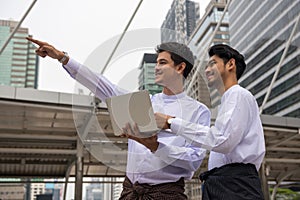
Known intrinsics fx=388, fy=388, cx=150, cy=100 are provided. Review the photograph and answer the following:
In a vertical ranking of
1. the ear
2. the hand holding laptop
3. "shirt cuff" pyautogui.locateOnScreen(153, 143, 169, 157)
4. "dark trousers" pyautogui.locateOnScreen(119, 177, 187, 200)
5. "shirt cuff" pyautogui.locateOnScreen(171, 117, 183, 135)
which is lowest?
"dark trousers" pyautogui.locateOnScreen(119, 177, 187, 200)

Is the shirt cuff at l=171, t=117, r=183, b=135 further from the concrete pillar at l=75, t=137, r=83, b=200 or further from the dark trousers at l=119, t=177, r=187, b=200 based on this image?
the concrete pillar at l=75, t=137, r=83, b=200

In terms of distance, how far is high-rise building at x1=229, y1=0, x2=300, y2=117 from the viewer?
109ft

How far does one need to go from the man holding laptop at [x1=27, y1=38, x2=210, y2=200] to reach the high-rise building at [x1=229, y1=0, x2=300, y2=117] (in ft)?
108

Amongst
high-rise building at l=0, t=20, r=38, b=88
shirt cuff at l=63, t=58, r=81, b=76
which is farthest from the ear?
high-rise building at l=0, t=20, r=38, b=88

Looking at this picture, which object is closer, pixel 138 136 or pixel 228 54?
pixel 138 136

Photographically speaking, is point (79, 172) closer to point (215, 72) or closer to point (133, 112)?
point (215, 72)

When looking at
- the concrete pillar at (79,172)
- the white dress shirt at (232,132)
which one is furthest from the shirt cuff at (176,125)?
the concrete pillar at (79,172)

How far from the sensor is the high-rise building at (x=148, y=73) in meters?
1.08

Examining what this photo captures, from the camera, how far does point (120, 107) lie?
979 mm

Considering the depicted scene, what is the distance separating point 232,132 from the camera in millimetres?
1088

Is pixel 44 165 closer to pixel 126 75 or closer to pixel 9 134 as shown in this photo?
pixel 9 134

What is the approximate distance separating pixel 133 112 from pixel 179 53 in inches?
10.4

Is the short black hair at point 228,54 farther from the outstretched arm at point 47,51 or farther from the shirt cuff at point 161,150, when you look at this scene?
the outstretched arm at point 47,51

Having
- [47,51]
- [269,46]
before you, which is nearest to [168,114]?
[47,51]
